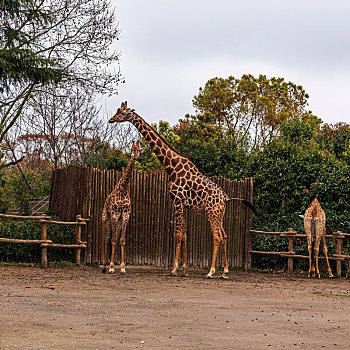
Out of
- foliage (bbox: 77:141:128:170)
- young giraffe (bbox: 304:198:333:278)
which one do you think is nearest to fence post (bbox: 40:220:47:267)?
young giraffe (bbox: 304:198:333:278)

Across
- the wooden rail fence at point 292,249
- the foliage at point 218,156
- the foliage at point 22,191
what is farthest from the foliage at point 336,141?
the foliage at point 22,191

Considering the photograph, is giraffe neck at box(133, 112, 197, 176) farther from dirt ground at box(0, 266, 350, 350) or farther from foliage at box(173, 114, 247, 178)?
foliage at box(173, 114, 247, 178)

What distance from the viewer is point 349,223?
1284 cm

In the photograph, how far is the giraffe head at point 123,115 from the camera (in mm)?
11578

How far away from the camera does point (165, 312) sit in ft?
22.3

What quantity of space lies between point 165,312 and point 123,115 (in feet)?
18.9

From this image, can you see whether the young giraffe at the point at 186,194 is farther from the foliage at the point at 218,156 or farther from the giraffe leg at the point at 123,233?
the foliage at the point at 218,156

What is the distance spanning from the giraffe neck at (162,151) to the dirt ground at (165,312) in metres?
2.32

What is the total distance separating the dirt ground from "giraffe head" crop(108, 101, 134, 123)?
319 cm

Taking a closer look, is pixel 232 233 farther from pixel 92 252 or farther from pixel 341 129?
pixel 341 129

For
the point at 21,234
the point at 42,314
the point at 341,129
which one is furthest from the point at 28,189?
the point at 42,314

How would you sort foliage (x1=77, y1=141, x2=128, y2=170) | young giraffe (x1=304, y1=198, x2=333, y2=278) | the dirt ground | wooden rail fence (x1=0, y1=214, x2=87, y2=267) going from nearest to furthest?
1. the dirt ground
2. wooden rail fence (x1=0, y1=214, x2=87, y2=267)
3. young giraffe (x1=304, y1=198, x2=333, y2=278)
4. foliage (x1=77, y1=141, x2=128, y2=170)

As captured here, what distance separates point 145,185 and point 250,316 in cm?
625

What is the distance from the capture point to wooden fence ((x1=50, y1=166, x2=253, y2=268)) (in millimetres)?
12359
